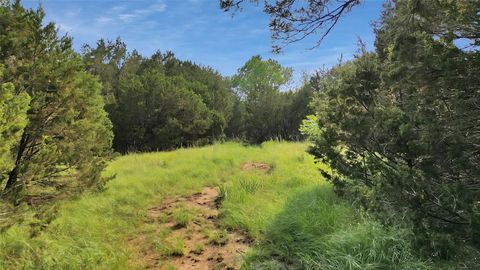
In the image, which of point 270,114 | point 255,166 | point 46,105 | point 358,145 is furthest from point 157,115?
point 358,145

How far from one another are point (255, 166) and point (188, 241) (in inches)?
200

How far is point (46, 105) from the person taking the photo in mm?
5219

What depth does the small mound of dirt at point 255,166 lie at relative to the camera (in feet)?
31.1

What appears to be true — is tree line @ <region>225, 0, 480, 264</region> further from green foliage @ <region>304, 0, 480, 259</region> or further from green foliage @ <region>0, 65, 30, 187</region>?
green foliage @ <region>0, 65, 30, 187</region>

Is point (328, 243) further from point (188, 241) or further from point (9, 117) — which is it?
point (9, 117)

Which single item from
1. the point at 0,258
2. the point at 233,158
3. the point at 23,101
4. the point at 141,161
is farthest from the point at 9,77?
the point at 233,158

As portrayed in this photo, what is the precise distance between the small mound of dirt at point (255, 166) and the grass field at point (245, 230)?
162 centimetres

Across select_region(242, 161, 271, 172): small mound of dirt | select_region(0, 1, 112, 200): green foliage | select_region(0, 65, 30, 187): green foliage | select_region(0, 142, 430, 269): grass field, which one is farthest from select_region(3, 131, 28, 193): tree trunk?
select_region(242, 161, 271, 172): small mound of dirt

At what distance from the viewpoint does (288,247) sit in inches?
173

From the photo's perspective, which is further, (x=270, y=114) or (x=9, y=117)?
(x=270, y=114)

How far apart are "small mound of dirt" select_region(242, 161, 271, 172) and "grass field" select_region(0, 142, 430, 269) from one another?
162 cm

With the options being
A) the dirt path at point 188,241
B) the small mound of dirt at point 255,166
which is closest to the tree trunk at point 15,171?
the dirt path at point 188,241

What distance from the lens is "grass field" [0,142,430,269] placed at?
383 centimetres

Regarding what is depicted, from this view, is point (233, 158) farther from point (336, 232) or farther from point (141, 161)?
point (336, 232)
